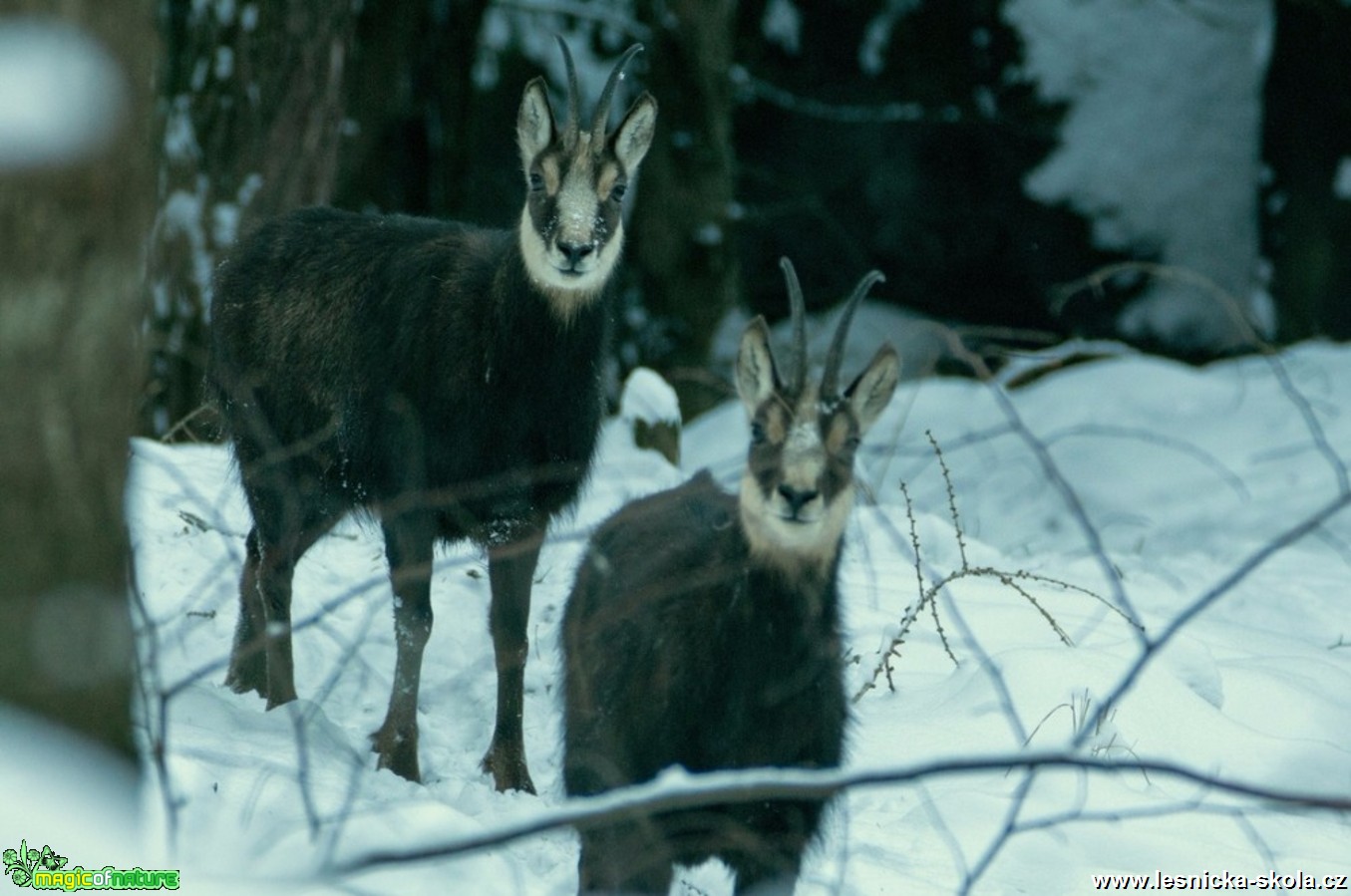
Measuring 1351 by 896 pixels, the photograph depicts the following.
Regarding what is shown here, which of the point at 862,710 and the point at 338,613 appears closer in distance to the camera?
the point at 862,710

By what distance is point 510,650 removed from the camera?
16.6 ft

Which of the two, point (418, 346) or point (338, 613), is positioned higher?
point (418, 346)

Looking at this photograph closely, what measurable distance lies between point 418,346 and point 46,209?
2494mm

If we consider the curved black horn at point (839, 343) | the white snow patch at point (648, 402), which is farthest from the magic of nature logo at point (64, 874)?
the white snow patch at point (648, 402)

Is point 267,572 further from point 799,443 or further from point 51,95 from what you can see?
point 51,95

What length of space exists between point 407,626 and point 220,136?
147 inches

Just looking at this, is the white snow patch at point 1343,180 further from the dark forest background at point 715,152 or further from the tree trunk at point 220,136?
the tree trunk at point 220,136

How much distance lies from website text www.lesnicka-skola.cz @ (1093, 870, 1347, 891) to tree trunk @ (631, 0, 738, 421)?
22.0ft

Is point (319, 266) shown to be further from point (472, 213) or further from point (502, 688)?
point (472, 213)

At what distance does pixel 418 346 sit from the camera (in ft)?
16.6

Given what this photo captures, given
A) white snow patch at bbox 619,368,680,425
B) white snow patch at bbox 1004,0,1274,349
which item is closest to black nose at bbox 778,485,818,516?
white snow patch at bbox 619,368,680,425

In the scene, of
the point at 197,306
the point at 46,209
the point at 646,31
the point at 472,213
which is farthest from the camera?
the point at 472,213

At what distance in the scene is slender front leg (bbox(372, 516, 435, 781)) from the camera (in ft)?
15.9

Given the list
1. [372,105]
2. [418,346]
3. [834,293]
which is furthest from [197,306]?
[834,293]
